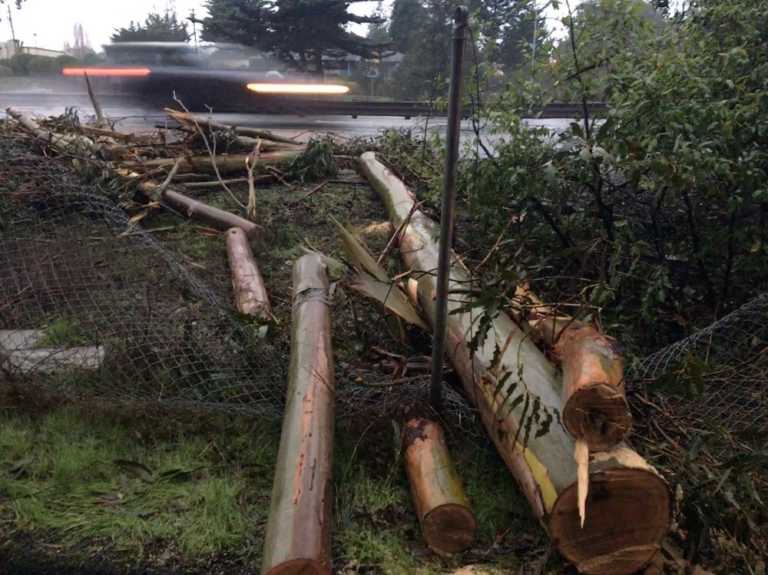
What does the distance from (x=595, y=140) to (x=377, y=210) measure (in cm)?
299

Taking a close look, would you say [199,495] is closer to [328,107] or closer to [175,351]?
[175,351]

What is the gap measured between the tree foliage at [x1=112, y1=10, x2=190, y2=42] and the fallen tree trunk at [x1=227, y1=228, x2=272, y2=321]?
2281 centimetres

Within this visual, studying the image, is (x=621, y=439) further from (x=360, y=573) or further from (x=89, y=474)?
(x=89, y=474)

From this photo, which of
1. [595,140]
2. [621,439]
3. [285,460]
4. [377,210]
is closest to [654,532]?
[621,439]

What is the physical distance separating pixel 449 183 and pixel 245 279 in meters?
2.21

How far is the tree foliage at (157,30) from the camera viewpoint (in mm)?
25922

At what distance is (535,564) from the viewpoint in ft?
6.89

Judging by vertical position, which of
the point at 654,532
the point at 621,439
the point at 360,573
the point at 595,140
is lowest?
the point at 360,573

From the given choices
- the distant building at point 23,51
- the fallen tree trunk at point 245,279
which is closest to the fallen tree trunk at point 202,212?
the fallen tree trunk at point 245,279

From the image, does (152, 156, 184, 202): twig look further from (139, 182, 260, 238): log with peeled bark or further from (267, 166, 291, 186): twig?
(267, 166, 291, 186): twig

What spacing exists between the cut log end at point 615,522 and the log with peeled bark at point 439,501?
317 millimetres

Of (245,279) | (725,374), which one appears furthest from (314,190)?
(725,374)

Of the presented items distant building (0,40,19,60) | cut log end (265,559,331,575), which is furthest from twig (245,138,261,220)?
distant building (0,40,19,60)

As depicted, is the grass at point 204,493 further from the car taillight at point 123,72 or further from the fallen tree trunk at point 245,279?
the car taillight at point 123,72
